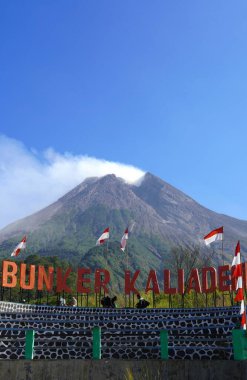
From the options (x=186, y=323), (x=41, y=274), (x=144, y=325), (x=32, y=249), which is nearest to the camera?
(x=186, y=323)

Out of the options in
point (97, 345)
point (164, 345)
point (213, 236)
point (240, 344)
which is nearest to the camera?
point (240, 344)

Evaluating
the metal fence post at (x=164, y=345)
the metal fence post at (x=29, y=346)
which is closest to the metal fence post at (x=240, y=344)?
the metal fence post at (x=164, y=345)

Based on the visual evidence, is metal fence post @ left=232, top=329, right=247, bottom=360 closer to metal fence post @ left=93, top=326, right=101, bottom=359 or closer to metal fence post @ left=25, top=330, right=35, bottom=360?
metal fence post @ left=93, top=326, right=101, bottom=359

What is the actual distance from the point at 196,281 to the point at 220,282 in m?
1.77

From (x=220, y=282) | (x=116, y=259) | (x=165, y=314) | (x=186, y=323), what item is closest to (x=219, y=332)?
(x=186, y=323)

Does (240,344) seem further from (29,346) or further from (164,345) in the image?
(29,346)

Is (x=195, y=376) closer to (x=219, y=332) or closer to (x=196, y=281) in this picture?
(x=219, y=332)

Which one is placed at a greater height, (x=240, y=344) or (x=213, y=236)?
(x=213, y=236)

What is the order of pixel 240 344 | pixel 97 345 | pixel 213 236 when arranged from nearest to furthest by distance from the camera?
pixel 240 344 → pixel 97 345 → pixel 213 236

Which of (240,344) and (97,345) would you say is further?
(97,345)

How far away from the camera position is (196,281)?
30281mm

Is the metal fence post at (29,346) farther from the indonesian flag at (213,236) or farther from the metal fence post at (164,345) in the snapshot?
the indonesian flag at (213,236)

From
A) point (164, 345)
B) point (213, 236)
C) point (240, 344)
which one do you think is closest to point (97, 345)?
point (164, 345)

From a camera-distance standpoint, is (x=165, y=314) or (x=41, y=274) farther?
(x=41, y=274)
